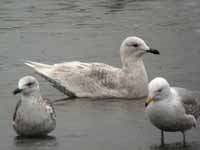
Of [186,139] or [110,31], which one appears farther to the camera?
[110,31]

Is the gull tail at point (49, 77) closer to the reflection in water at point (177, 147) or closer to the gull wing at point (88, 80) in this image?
the gull wing at point (88, 80)

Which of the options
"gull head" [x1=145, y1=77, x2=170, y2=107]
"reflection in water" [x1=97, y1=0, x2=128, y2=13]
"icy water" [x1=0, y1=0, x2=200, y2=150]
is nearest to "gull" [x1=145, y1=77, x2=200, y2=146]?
"gull head" [x1=145, y1=77, x2=170, y2=107]

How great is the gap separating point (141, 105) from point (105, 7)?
38.6ft

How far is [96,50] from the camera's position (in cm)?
1953

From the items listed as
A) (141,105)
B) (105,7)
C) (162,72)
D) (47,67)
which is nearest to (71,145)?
(141,105)

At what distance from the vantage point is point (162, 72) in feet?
56.2

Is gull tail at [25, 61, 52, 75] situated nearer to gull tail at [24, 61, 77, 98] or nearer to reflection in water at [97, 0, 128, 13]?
gull tail at [24, 61, 77, 98]

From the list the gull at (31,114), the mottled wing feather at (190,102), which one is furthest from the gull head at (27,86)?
the mottled wing feather at (190,102)

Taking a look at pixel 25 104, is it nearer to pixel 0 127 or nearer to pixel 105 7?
pixel 0 127

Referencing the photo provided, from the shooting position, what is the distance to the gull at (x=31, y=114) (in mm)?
12227

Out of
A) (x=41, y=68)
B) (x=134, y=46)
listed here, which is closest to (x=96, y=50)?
(x=41, y=68)

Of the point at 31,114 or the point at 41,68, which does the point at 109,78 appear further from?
the point at 31,114

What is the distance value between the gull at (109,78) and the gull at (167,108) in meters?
3.48

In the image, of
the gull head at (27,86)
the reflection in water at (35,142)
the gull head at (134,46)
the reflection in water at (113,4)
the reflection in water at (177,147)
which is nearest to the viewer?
the reflection in water at (177,147)
